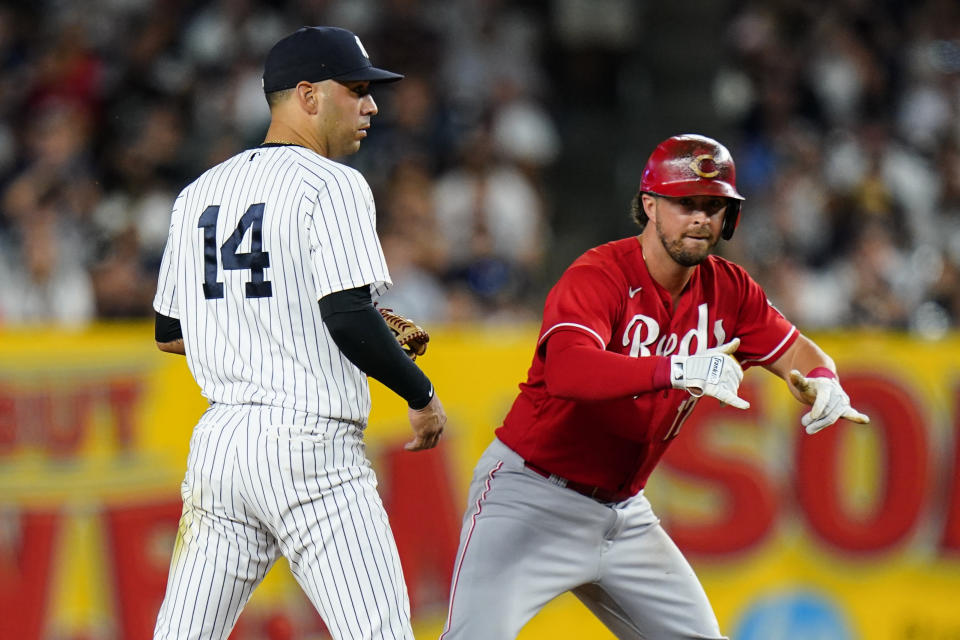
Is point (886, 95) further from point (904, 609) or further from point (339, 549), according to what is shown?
point (339, 549)

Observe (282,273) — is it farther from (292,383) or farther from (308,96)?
(308,96)

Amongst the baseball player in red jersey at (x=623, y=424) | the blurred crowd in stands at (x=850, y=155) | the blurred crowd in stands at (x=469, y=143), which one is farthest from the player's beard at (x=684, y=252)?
the blurred crowd in stands at (x=850, y=155)

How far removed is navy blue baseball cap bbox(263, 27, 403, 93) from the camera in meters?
3.99

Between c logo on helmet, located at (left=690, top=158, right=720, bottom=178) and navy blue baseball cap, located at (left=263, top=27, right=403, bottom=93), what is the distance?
3.19 ft

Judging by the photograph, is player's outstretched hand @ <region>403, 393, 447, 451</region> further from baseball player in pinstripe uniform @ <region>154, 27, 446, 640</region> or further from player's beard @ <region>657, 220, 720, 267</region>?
player's beard @ <region>657, 220, 720, 267</region>

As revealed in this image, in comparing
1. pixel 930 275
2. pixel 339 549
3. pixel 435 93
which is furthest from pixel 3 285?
pixel 930 275


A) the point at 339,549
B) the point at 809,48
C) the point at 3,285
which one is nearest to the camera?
the point at 339,549

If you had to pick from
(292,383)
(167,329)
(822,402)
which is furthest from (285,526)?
(822,402)

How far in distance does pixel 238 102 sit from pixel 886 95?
5.58m

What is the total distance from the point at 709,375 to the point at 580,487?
979 millimetres

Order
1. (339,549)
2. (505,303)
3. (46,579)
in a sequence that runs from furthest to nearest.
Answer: (505,303)
(46,579)
(339,549)

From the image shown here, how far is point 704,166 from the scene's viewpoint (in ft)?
14.0

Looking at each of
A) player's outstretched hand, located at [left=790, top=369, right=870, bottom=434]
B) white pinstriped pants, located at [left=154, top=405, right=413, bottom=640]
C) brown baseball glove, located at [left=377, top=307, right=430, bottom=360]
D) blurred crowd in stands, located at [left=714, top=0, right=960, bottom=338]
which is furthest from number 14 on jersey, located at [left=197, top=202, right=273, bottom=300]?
blurred crowd in stands, located at [left=714, top=0, right=960, bottom=338]

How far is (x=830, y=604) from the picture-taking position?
7.30m
